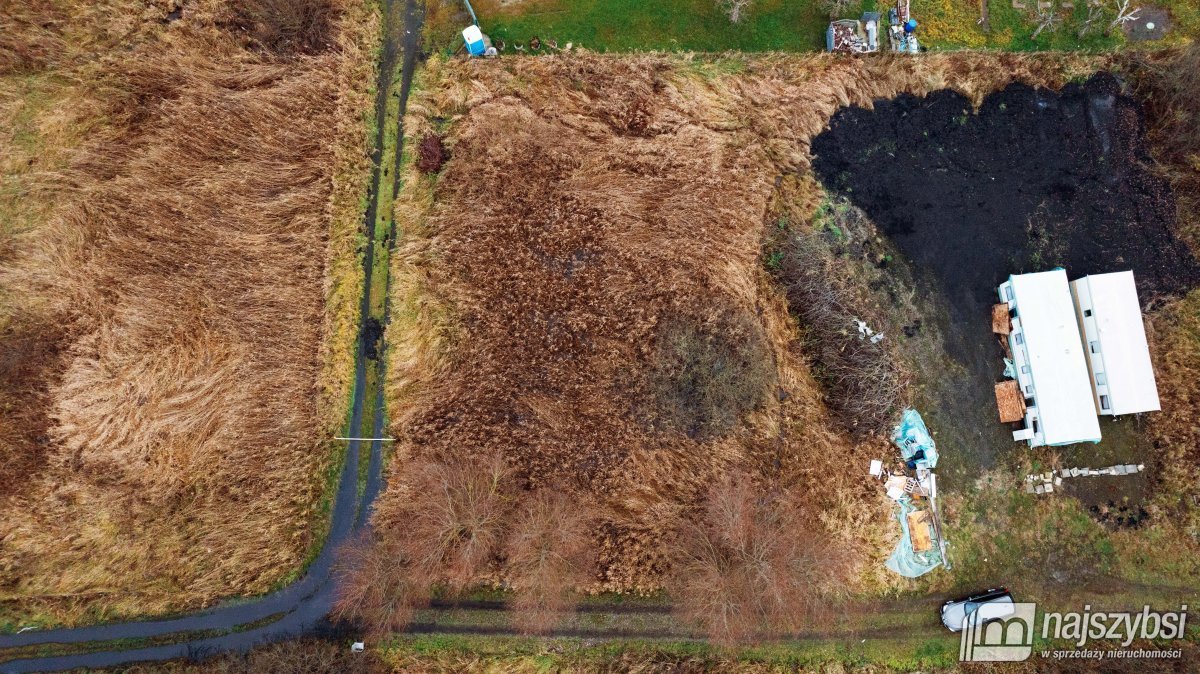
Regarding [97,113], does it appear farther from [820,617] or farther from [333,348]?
[820,617]

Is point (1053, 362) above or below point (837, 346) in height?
Result: below

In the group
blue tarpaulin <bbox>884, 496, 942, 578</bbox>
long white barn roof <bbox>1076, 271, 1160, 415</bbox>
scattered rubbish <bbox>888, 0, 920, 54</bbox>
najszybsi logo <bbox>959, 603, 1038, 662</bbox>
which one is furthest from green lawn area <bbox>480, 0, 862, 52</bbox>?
najszybsi logo <bbox>959, 603, 1038, 662</bbox>

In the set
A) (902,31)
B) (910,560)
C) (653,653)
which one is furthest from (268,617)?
(902,31)

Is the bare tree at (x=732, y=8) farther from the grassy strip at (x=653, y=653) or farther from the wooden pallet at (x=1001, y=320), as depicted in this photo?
the grassy strip at (x=653, y=653)

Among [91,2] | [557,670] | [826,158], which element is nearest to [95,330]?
[91,2]

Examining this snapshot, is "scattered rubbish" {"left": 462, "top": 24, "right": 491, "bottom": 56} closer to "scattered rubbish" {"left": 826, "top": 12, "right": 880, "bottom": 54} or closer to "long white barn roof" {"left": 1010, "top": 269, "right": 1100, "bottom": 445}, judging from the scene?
"scattered rubbish" {"left": 826, "top": 12, "right": 880, "bottom": 54}

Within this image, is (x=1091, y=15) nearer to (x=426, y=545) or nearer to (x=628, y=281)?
(x=628, y=281)

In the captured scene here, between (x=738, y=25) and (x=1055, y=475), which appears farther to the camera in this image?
(x=738, y=25)
